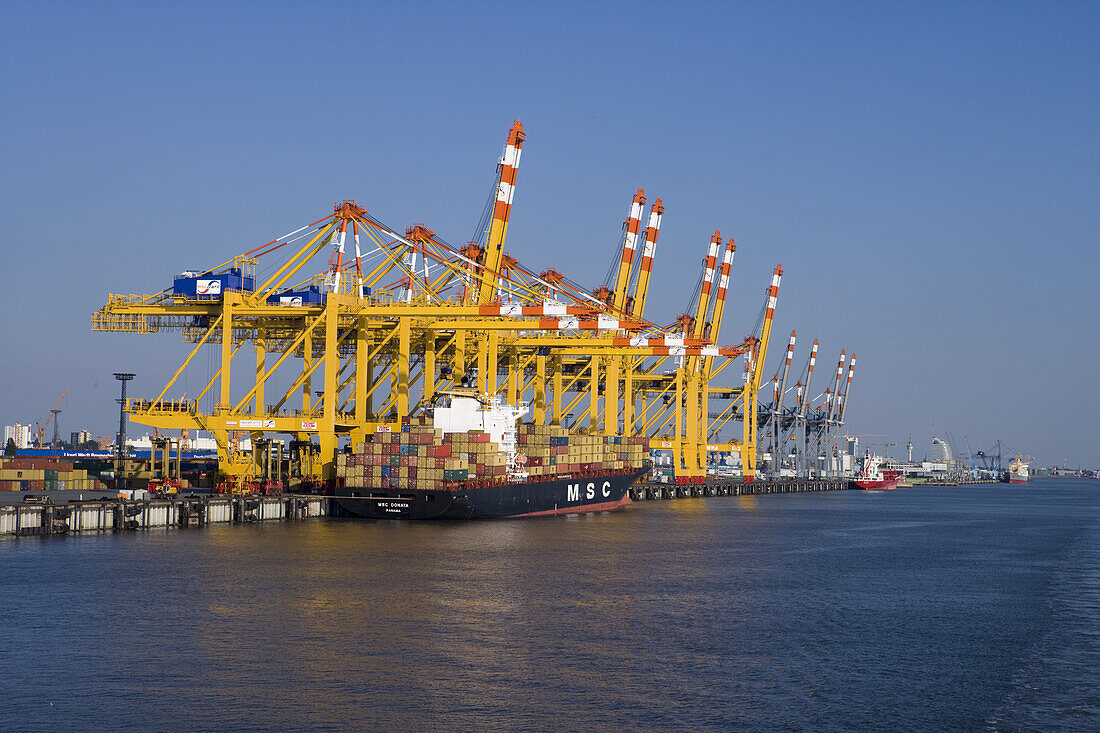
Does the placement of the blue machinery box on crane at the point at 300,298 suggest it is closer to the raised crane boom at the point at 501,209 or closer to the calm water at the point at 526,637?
the raised crane boom at the point at 501,209

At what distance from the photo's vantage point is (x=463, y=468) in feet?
190

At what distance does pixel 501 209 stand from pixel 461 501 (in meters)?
20.8

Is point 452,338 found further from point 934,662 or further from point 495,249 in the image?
point 934,662

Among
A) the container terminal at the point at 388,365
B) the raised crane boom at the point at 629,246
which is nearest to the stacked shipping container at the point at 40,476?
the container terminal at the point at 388,365

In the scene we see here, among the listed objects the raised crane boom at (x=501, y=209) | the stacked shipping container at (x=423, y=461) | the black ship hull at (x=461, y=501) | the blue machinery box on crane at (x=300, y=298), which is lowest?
the black ship hull at (x=461, y=501)

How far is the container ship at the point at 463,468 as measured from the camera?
187ft

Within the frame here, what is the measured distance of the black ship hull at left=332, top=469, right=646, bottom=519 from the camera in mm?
56719

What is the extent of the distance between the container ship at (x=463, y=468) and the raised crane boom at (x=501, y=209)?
28.9ft

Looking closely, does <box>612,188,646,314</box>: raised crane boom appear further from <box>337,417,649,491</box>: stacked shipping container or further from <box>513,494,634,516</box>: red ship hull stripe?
<box>337,417,649,491</box>: stacked shipping container

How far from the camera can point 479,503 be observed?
58719 millimetres

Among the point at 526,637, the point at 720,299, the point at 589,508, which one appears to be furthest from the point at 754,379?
the point at 526,637

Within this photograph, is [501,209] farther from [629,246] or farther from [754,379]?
[754,379]

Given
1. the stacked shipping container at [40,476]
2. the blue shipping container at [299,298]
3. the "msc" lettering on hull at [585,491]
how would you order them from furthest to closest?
the stacked shipping container at [40,476] < the "msc" lettering on hull at [585,491] < the blue shipping container at [299,298]

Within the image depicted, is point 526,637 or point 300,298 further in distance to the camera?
point 300,298
